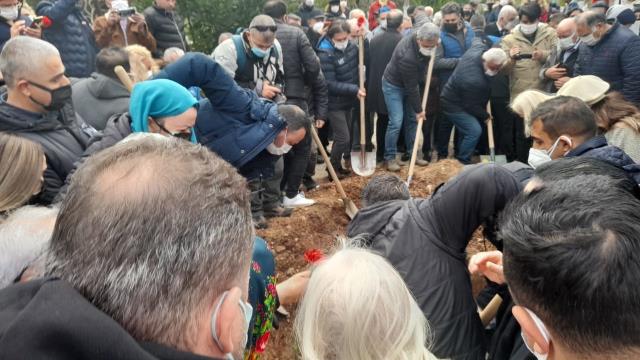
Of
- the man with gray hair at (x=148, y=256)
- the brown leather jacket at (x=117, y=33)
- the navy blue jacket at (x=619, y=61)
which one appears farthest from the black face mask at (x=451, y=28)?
the man with gray hair at (x=148, y=256)

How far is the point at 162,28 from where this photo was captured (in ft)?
22.0

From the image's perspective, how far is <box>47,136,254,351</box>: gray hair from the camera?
2.72 ft

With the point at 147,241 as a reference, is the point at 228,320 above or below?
below

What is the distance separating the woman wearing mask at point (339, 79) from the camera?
6.67 m

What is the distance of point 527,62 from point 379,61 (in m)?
2.07

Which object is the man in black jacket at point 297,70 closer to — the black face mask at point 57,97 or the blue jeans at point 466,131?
the blue jeans at point 466,131

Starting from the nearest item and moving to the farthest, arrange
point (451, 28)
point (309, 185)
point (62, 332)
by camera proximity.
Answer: point (62, 332)
point (309, 185)
point (451, 28)

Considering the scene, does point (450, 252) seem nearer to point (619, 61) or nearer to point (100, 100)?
point (100, 100)

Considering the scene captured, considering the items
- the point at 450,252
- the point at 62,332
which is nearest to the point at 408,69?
the point at 450,252

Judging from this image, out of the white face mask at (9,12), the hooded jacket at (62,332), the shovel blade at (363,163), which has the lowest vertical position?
the shovel blade at (363,163)

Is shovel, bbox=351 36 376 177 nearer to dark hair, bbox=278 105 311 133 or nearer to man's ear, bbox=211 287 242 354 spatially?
dark hair, bbox=278 105 311 133

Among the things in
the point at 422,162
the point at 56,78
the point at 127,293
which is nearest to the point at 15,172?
the point at 56,78

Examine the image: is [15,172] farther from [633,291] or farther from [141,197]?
[633,291]

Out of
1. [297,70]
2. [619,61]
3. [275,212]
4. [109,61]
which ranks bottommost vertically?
[275,212]
